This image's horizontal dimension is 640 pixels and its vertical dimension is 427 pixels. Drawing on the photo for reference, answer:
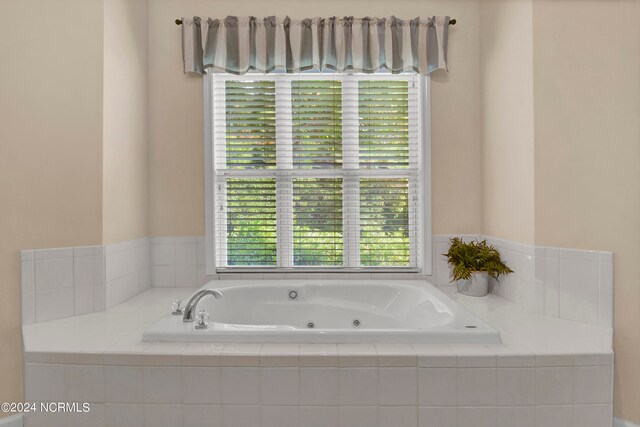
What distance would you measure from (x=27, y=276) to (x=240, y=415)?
1.28 m

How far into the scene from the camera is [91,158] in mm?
2004

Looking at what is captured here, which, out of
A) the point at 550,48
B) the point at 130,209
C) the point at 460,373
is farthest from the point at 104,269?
the point at 550,48

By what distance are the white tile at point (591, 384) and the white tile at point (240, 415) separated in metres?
1.21

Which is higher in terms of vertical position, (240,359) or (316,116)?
(316,116)

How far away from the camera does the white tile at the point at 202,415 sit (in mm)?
1435

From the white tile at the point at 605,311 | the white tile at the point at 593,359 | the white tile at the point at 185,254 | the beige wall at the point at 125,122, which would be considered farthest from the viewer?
the white tile at the point at 185,254

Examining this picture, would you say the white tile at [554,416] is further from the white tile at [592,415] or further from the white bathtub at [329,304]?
the white bathtub at [329,304]

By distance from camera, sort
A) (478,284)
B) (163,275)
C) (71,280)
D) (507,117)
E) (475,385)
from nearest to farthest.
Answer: (475,385)
(71,280)
(507,117)
(478,284)
(163,275)

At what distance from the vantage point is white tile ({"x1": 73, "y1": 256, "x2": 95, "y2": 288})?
198 centimetres

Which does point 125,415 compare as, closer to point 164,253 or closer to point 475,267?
point 164,253

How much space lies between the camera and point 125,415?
1.45 meters

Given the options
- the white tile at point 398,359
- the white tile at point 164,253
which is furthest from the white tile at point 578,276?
the white tile at point 164,253

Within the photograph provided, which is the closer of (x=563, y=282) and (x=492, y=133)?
(x=563, y=282)

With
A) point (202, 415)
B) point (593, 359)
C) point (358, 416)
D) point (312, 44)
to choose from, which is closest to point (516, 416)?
point (593, 359)
